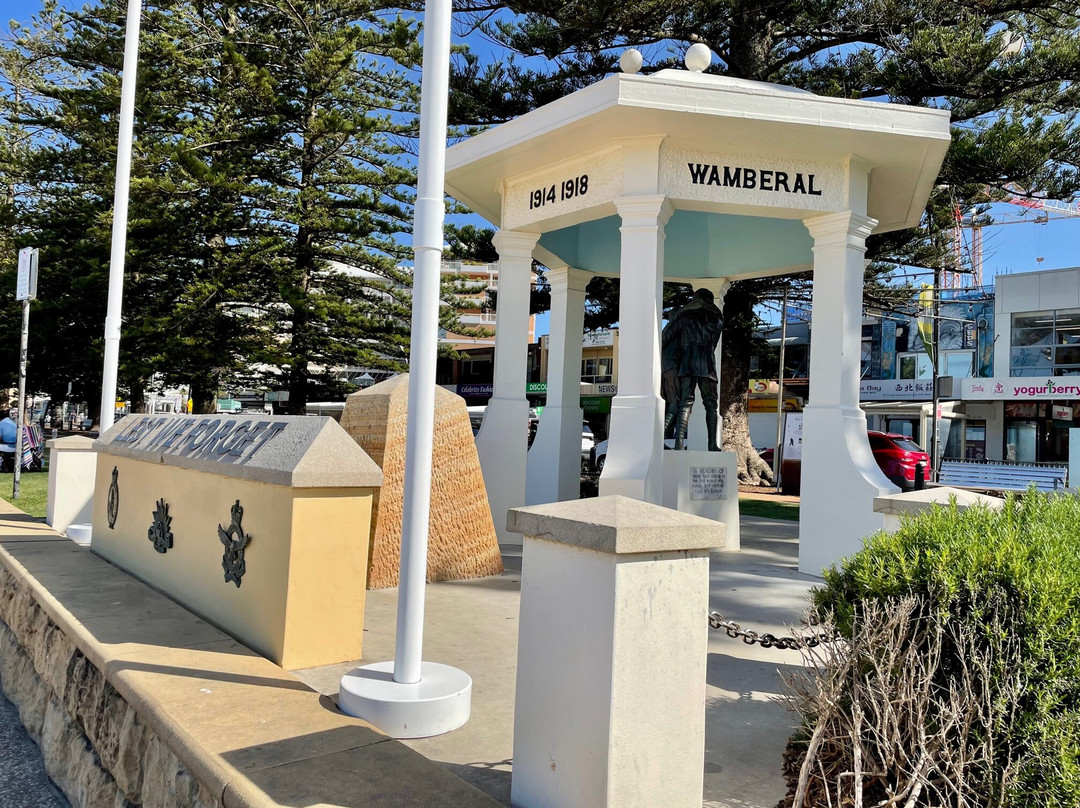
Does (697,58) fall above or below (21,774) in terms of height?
above

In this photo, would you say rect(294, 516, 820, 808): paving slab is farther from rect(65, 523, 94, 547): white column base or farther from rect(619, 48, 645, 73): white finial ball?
rect(619, 48, 645, 73): white finial ball

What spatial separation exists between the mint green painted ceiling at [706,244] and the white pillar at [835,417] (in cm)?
191

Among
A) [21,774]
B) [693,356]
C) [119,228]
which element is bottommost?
[21,774]

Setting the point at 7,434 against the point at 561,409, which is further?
the point at 7,434

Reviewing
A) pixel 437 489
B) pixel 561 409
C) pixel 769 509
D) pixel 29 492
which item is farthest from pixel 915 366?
pixel 437 489

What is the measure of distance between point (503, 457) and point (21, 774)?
5.17 metres

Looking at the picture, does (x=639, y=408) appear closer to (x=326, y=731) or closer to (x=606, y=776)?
(x=326, y=731)

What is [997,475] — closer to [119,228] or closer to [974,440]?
[119,228]

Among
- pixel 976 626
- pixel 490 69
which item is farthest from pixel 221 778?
pixel 490 69

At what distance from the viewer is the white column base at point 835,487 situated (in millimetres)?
7641

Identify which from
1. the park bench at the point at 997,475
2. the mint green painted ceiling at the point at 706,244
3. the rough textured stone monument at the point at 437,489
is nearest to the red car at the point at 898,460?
the park bench at the point at 997,475

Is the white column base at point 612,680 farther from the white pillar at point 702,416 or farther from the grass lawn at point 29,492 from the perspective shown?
the grass lawn at point 29,492

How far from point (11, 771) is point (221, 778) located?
3.31 m

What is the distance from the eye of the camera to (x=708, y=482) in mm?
8820
